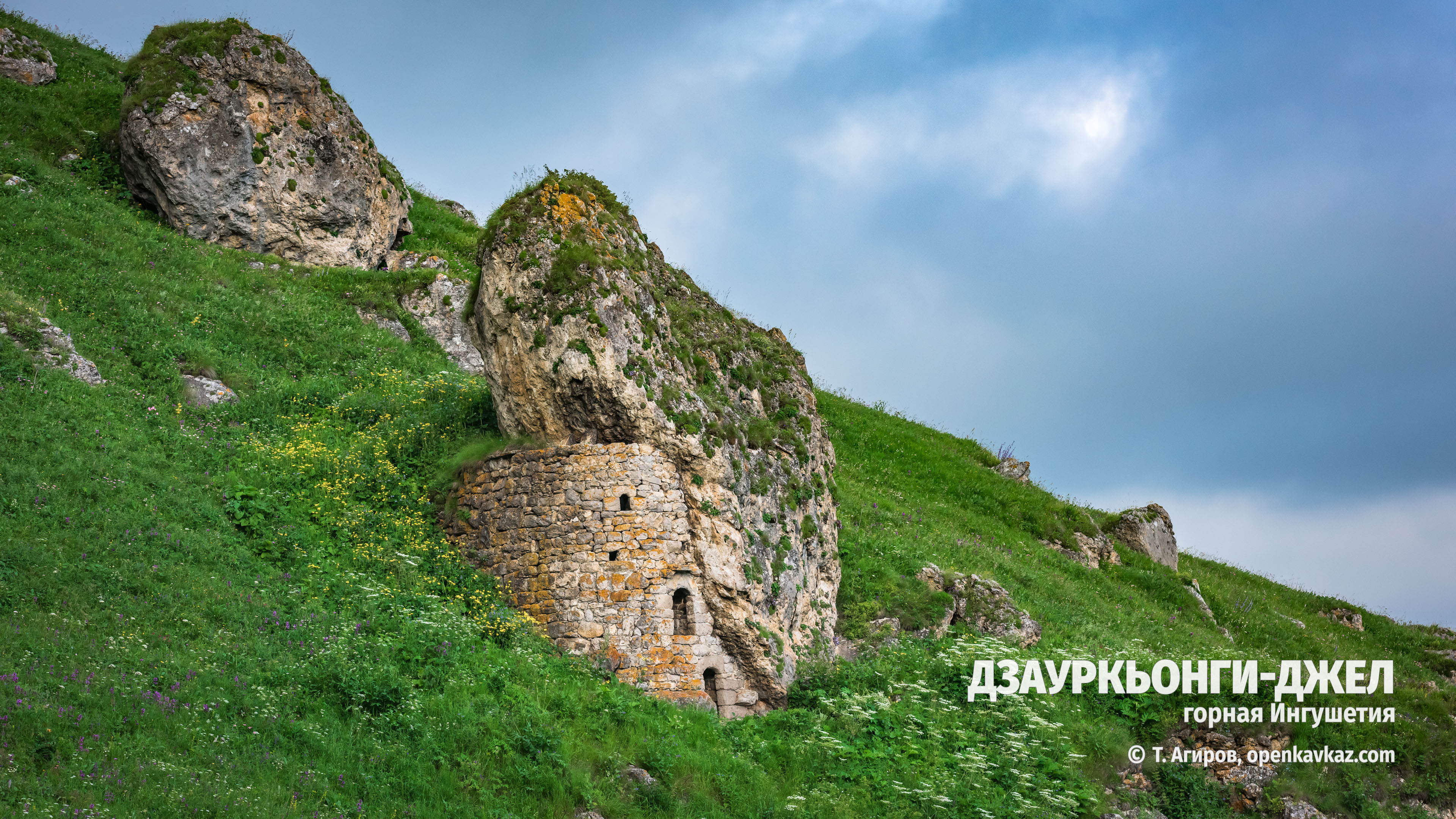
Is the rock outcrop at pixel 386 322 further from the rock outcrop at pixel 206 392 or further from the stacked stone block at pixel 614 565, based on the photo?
the stacked stone block at pixel 614 565

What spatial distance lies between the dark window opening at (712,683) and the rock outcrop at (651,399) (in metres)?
0.46

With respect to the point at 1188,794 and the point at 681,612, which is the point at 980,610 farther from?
the point at 681,612

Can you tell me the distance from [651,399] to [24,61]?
27.4 meters

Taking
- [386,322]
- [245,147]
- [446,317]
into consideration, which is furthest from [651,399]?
[245,147]

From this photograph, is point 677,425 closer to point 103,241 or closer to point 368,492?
point 368,492

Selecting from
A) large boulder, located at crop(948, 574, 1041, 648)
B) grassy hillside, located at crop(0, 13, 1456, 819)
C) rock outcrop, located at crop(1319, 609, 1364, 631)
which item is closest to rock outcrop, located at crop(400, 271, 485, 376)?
grassy hillside, located at crop(0, 13, 1456, 819)

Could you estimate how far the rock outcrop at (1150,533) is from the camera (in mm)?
30453

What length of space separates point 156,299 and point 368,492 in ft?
27.9

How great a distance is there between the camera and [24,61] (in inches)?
1145

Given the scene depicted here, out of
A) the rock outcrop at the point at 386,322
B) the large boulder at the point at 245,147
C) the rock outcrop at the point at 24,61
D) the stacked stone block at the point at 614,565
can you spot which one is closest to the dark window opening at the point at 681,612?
the stacked stone block at the point at 614,565

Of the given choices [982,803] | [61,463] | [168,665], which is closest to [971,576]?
[982,803]

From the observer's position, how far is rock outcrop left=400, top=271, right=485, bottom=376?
86.0ft

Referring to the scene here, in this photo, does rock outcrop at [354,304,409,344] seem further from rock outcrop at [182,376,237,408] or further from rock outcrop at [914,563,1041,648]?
rock outcrop at [914,563,1041,648]

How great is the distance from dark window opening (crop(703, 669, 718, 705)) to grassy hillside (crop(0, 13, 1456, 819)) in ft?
3.40
